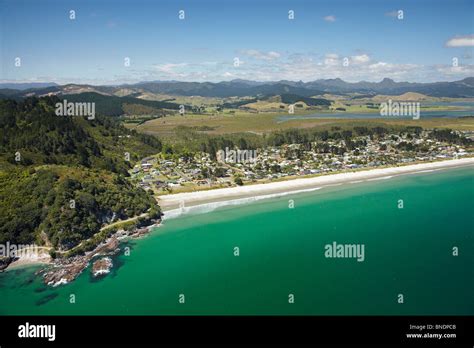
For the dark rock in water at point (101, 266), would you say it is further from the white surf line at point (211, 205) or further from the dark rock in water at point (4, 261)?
the white surf line at point (211, 205)

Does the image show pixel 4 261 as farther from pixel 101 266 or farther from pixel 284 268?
pixel 284 268

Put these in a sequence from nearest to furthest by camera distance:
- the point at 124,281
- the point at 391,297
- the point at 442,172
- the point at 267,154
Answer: the point at 391,297
the point at 124,281
the point at 442,172
the point at 267,154

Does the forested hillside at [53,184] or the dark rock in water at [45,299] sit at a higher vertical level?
the forested hillside at [53,184]

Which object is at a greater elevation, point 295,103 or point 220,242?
point 295,103

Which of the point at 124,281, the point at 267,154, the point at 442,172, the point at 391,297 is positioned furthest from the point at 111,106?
the point at 391,297

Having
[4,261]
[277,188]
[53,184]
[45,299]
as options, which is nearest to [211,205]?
[277,188]

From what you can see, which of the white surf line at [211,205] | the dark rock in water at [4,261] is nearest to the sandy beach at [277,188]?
the white surf line at [211,205]

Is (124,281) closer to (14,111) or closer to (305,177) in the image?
(305,177)

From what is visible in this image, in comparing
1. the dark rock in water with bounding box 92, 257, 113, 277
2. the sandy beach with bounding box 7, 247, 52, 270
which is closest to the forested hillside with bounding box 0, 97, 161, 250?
the sandy beach with bounding box 7, 247, 52, 270
